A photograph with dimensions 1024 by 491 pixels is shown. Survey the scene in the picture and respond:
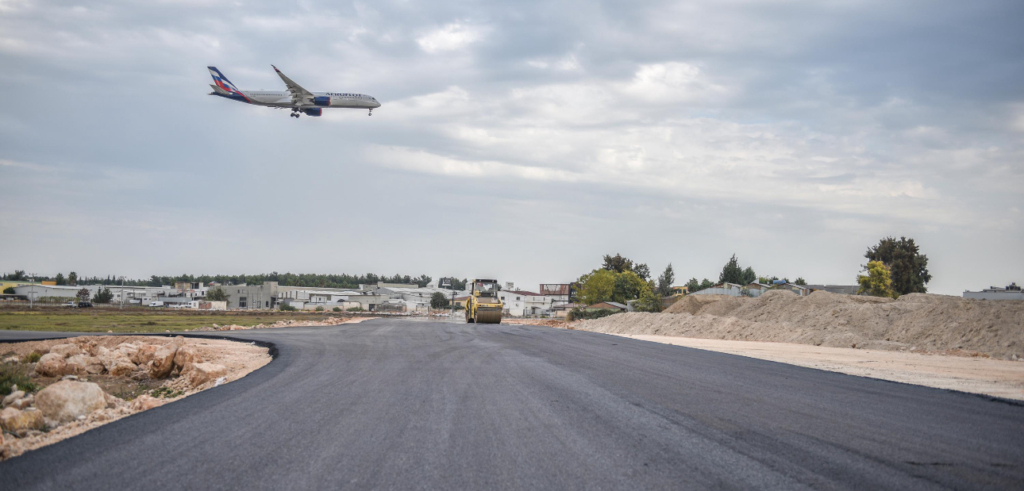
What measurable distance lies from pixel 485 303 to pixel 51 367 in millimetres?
31432

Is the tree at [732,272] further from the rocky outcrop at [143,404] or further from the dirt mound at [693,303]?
the rocky outcrop at [143,404]

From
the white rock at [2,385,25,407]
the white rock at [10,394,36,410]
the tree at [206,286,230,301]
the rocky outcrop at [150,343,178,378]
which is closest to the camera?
the white rock at [10,394,36,410]

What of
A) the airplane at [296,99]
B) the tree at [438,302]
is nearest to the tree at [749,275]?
the tree at [438,302]

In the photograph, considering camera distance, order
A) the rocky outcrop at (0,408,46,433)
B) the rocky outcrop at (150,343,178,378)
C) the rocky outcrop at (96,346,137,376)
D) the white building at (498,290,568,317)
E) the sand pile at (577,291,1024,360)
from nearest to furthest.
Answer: the rocky outcrop at (0,408,46,433), the rocky outcrop at (150,343,178,378), the rocky outcrop at (96,346,137,376), the sand pile at (577,291,1024,360), the white building at (498,290,568,317)

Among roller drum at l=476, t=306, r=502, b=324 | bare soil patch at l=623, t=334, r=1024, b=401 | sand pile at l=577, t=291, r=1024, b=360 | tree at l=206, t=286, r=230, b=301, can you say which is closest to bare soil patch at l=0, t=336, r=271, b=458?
bare soil patch at l=623, t=334, r=1024, b=401

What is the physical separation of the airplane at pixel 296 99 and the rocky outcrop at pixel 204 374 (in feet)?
114

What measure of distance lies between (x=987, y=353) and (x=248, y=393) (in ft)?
77.1

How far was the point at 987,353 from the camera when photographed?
21203 mm

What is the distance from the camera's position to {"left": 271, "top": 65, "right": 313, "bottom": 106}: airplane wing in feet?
143

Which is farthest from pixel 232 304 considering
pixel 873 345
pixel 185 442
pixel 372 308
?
pixel 185 442

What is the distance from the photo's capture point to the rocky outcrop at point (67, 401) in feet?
25.5

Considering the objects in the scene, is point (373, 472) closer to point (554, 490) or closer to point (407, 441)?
point (407, 441)

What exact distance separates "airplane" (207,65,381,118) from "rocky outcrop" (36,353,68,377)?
103 ft

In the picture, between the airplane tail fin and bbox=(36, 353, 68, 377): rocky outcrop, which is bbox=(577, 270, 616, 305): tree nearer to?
the airplane tail fin
